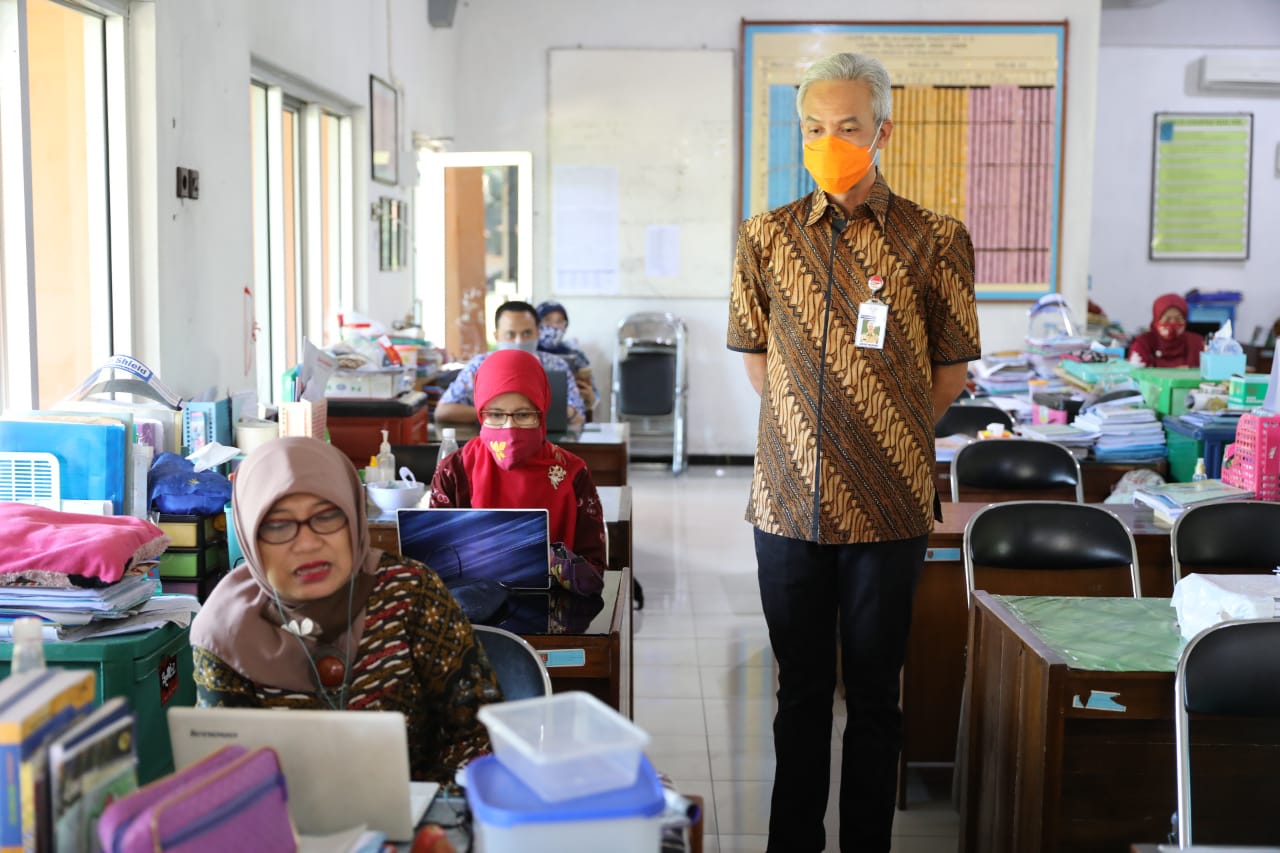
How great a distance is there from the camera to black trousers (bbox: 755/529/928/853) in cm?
251

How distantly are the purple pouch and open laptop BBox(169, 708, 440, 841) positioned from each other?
4 centimetres

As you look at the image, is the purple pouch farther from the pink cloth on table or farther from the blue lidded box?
the pink cloth on table

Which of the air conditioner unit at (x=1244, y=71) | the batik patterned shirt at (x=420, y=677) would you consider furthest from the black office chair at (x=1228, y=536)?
the air conditioner unit at (x=1244, y=71)

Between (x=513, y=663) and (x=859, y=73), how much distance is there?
4.20 feet

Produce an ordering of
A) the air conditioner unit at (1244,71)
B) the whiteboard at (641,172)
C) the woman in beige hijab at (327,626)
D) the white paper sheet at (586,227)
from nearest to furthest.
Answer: the woman in beige hijab at (327,626) → the whiteboard at (641,172) → the white paper sheet at (586,227) → the air conditioner unit at (1244,71)

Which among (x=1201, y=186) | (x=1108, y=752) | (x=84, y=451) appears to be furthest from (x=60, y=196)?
(x=1201, y=186)

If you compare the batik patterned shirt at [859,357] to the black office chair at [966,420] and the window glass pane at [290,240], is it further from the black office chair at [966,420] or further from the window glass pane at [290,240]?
the window glass pane at [290,240]

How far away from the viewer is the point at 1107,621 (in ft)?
8.45

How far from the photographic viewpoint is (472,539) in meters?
2.55

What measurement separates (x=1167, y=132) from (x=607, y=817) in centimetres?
1042

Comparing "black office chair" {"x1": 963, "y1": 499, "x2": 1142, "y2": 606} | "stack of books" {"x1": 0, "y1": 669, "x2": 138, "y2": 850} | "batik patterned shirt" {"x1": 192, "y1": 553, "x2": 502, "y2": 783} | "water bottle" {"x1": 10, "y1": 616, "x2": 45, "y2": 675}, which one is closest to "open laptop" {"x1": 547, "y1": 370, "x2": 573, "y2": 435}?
"black office chair" {"x1": 963, "y1": 499, "x2": 1142, "y2": 606}

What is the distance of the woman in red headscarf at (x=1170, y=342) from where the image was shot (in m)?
7.75

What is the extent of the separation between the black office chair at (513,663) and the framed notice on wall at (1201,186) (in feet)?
31.6

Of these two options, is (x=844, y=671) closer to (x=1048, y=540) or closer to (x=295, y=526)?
(x=1048, y=540)
